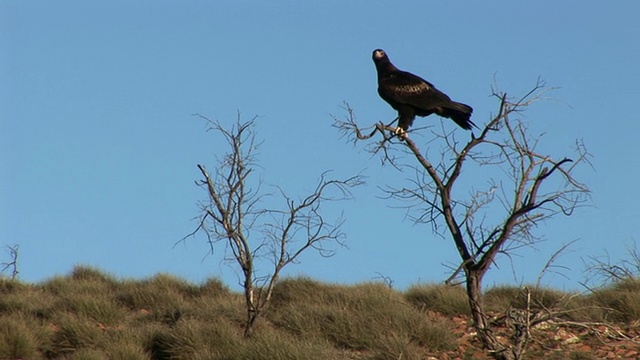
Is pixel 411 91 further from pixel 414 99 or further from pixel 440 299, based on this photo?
pixel 440 299

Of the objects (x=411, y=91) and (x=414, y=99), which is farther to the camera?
(x=411, y=91)

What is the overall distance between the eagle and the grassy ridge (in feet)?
8.49

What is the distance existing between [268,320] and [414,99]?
3853 millimetres

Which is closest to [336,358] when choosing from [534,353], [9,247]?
[534,353]

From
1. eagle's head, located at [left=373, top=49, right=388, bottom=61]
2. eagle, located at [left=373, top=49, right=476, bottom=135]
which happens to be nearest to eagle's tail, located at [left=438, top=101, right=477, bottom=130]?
eagle, located at [left=373, top=49, right=476, bottom=135]

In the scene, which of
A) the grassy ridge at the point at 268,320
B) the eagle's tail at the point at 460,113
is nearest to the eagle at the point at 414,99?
the eagle's tail at the point at 460,113

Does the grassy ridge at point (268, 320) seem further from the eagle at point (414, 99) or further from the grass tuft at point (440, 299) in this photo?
the eagle at point (414, 99)

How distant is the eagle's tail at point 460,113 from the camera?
12.7 metres

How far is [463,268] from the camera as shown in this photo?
1134 cm

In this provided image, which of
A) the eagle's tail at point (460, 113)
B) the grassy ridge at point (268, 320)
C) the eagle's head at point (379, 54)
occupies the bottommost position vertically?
the grassy ridge at point (268, 320)

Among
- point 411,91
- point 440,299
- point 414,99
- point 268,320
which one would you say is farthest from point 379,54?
point 268,320

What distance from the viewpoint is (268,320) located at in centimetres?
1381

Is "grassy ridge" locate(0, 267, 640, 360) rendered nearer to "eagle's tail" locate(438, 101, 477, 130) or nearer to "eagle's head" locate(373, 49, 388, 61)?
"eagle's tail" locate(438, 101, 477, 130)

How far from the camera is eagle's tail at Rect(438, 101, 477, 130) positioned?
1269 centimetres
